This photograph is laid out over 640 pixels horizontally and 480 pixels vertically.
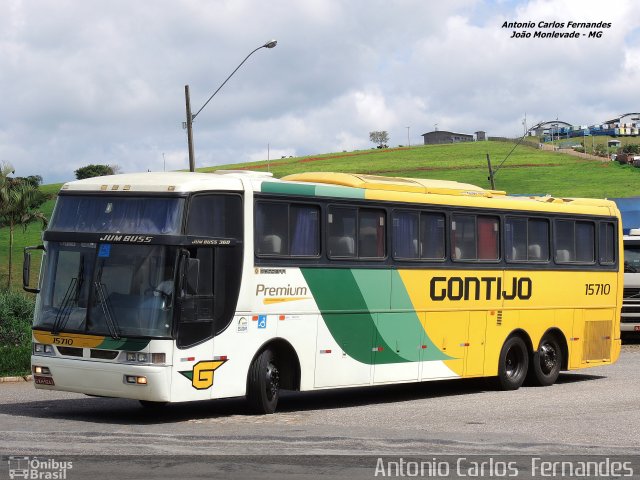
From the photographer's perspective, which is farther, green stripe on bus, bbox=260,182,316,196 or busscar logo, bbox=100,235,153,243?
green stripe on bus, bbox=260,182,316,196

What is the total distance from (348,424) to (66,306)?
3891 mm

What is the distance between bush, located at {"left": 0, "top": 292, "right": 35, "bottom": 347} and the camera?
25.3 metres

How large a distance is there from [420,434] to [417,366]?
4.93 metres

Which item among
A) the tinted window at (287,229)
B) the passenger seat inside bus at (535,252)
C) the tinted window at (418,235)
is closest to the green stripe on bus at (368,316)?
the tinted window at (287,229)

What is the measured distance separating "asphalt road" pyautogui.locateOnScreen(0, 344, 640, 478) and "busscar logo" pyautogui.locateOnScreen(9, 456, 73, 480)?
21.1 inches

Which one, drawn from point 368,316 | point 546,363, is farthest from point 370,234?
point 546,363

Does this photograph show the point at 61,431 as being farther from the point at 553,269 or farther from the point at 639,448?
the point at 553,269

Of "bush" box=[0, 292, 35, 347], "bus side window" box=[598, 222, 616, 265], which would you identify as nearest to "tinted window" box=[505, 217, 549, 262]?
"bus side window" box=[598, 222, 616, 265]

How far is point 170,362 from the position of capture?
1472 cm

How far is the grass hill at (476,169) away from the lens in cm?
8794

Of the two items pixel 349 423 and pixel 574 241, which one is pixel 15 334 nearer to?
pixel 574 241

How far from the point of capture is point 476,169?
10681cm

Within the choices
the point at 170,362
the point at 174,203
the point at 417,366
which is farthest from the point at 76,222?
the point at 417,366

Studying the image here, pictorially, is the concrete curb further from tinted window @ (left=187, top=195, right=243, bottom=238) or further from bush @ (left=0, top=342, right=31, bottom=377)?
tinted window @ (left=187, top=195, right=243, bottom=238)
